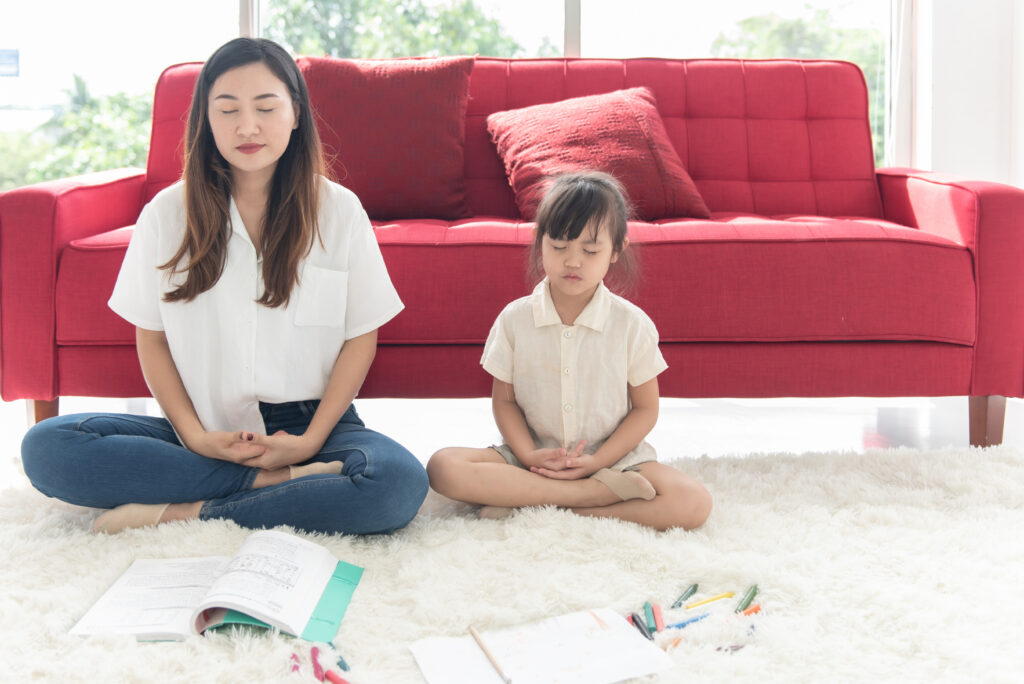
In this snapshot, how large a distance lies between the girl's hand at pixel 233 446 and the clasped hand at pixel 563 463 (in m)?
0.44

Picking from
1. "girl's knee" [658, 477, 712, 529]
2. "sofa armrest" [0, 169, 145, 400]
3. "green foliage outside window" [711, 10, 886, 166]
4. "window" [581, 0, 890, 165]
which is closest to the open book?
"girl's knee" [658, 477, 712, 529]

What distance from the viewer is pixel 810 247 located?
6.05 ft

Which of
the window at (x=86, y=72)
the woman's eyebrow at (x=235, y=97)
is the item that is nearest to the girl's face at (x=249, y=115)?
the woman's eyebrow at (x=235, y=97)

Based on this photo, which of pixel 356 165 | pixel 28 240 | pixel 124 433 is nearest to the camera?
pixel 124 433

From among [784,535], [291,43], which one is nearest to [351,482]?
[784,535]

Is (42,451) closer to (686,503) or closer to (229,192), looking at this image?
(229,192)

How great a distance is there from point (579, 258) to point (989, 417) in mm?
1047

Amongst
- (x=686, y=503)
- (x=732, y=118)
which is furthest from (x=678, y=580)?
(x=732, y=118)

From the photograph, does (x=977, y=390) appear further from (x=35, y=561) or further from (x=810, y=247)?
(x=35, y=561)

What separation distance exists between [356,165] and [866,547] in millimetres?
1493

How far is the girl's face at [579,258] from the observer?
1.46 meters

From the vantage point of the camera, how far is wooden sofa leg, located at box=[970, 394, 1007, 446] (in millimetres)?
1925

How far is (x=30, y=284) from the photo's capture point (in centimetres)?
180

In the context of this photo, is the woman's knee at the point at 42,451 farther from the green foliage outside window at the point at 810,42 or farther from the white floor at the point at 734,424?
the green foliage outside window at the point at 810,42
